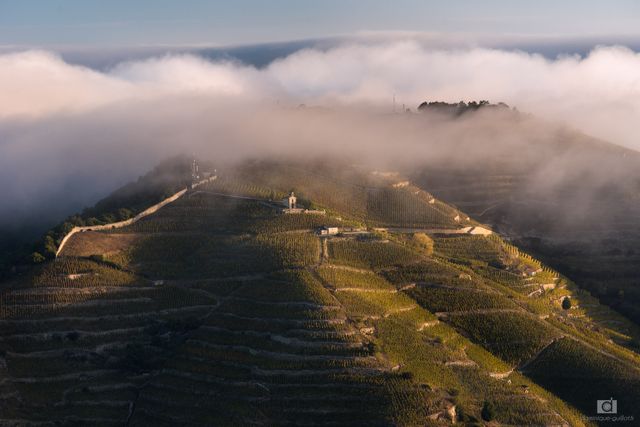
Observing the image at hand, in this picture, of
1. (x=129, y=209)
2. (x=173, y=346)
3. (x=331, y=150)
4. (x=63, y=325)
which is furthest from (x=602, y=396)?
(x=331, y=150)

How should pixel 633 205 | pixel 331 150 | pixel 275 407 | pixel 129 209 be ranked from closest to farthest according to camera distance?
1. pixel 275 407
2. pixel 129 209
3. pixel 633 205
4. pixel 331 150

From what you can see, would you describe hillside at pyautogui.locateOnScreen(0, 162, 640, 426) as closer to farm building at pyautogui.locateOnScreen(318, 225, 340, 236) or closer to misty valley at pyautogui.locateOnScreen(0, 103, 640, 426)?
misty valley at pyautogui.locateOnScreen(0, 103, 640, 426)

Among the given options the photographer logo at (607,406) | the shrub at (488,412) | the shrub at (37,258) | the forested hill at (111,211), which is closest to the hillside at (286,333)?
the shrub at (488,412)

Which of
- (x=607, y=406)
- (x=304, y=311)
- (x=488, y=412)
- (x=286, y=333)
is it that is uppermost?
(x=304, y=311)

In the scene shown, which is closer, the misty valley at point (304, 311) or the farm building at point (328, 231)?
the misty valley at point (304, 311)

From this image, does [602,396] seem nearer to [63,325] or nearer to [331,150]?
[63,325]

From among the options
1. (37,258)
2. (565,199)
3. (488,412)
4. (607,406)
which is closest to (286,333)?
(488,412)

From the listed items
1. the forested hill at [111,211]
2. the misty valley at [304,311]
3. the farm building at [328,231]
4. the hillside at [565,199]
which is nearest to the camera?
the misty valley at [304,311]

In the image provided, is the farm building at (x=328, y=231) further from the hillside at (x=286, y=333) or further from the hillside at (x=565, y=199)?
the hillside at (x=565, y=199)

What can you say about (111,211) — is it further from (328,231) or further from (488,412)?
(488,412)
